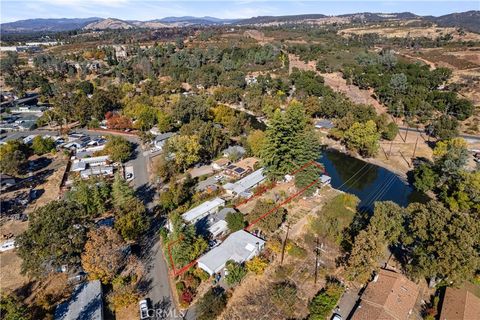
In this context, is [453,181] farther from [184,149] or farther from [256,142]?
[184,149]

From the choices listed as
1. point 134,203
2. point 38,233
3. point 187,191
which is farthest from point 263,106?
point 38,233

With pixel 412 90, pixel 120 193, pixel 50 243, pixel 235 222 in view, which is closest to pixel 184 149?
pixel 120 193

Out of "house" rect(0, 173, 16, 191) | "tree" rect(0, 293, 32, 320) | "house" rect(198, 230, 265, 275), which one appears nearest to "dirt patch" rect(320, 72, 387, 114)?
"house" rect(198, 230, 265, 275)

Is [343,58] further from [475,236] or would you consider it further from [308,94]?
[475,236]

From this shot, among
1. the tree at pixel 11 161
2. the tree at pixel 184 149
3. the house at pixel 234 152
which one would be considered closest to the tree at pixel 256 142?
the house at pixel 234 152

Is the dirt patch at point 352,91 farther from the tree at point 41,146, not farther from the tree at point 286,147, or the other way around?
the tree at point 41,146
